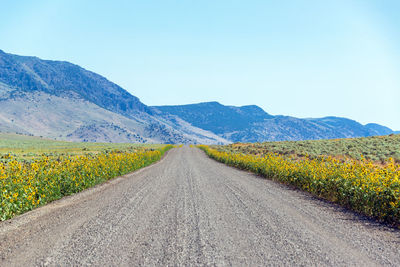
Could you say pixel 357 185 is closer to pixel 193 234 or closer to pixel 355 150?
pixel 193 234

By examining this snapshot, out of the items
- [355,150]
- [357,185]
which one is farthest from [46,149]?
[357,185]

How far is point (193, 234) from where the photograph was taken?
22.6ft

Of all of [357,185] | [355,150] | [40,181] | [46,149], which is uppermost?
[355,150]

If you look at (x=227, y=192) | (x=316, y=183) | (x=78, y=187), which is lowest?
(x=78, y=187)

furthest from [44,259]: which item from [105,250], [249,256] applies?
[249,256]

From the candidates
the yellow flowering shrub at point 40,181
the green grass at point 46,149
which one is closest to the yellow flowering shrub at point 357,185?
the yellow flowering shrub at point 40,181

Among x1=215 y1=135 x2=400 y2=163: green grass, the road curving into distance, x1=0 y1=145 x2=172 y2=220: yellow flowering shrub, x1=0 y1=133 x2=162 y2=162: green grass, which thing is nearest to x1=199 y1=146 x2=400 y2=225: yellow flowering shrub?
the road curving into distance

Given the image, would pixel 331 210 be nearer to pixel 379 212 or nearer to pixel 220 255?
pixel 379 212

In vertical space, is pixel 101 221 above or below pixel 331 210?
below

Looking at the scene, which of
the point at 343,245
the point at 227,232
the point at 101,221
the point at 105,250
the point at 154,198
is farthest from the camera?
the point at 154,198

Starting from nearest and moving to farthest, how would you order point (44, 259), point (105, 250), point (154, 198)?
1. point (44, 259)
2. point (105, 250)
3. point (154, 198)

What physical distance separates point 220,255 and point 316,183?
28.8ft

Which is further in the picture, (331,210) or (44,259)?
(331,210)

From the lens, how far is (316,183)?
1307 cm
